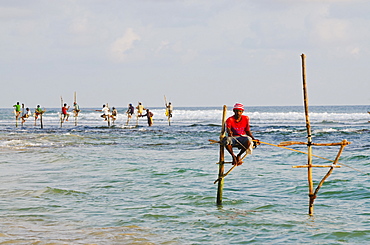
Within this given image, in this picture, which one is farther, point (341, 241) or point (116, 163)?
point (116, 163)

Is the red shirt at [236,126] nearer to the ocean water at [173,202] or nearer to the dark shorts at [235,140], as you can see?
the dark shorts at [235,140]

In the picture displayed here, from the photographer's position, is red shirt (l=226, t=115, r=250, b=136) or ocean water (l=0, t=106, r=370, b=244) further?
red shirt (l=226, t=115, r=250, b=136)

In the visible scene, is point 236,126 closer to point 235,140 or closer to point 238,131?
point 238,131

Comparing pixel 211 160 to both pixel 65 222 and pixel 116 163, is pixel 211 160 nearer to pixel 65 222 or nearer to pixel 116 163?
pixel 116 163

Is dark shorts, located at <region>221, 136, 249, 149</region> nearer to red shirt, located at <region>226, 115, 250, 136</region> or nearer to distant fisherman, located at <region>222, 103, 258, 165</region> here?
distant fisherman, located at <region>222, 103, 258, 165</region>

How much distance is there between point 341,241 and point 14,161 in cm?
1311

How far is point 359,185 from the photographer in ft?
42.2

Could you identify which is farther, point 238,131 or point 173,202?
point 173,202

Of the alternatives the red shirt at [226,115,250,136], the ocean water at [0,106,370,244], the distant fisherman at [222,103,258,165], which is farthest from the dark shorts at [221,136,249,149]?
the ocean water at [0,106,370,244]

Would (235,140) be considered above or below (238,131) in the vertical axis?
below

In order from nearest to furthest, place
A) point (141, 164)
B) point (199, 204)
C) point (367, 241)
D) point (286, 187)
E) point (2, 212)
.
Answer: point (367, 241), point (2, 212), point (199, 204), point (286, 187), point (141, 164)

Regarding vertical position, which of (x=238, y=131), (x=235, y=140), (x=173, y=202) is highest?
(x=238, y=131)

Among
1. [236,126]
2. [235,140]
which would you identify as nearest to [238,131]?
[236,126]

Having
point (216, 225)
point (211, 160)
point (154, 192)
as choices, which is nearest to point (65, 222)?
point (216, 225)
